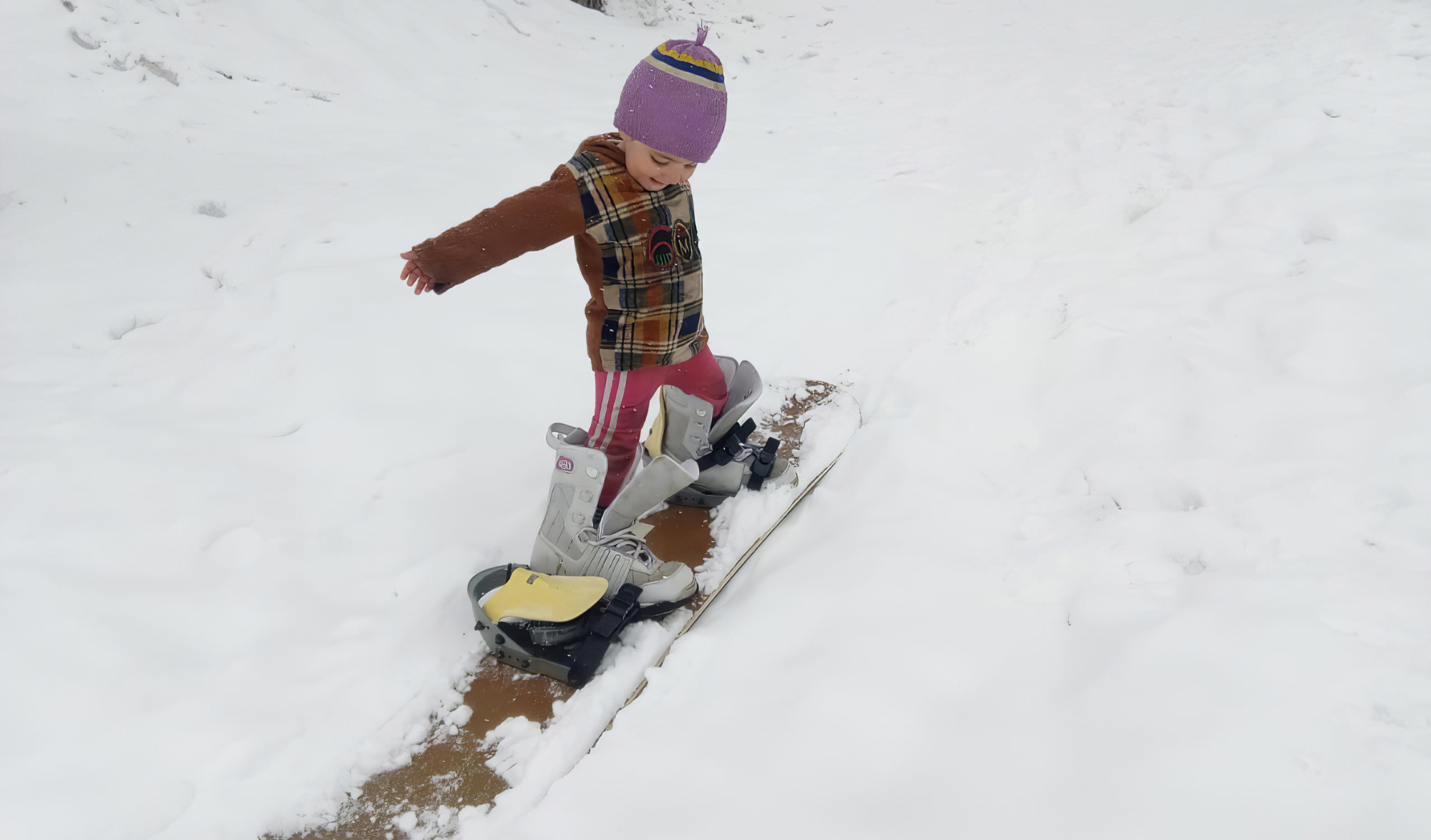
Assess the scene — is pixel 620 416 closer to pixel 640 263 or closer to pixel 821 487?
pixel 640 263

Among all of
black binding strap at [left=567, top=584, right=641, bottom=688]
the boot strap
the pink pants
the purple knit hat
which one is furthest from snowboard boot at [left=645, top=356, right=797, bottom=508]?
the purple knit hat

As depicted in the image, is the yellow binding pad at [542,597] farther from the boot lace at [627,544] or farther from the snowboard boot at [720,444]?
the snowboard boot at [720,444]

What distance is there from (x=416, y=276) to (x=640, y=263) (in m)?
0.53

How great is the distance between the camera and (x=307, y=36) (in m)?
5.79

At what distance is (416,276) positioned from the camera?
1.64 m

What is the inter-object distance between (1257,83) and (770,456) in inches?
215

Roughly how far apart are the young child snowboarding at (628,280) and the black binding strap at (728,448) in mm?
113

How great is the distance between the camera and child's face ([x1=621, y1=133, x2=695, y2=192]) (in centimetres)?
175

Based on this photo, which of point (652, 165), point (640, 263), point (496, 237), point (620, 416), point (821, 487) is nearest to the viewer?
point (496, 237)

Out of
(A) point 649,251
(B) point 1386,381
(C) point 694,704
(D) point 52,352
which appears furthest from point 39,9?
(B) point 1386,381

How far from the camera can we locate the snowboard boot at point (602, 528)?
77.0 inches

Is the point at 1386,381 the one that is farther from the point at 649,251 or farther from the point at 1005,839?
the point at 649,251

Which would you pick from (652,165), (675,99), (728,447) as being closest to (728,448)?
(728,447)

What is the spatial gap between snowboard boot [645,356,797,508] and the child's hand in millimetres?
878
